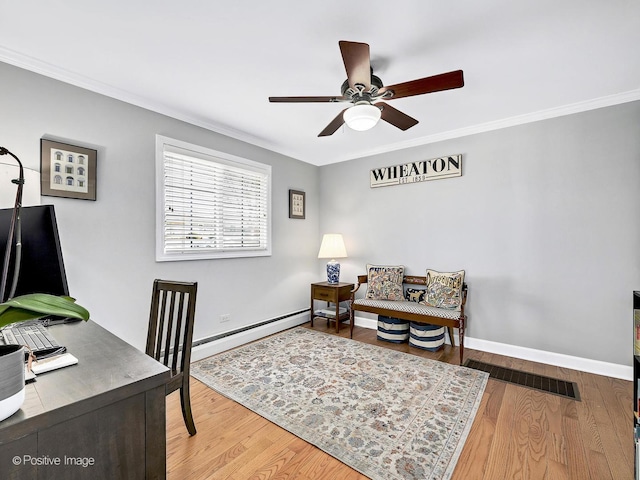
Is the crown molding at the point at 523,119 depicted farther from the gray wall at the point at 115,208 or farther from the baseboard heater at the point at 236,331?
the baseboard heater at the point at 236,331

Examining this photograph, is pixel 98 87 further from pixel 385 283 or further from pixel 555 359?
pixel 555 359

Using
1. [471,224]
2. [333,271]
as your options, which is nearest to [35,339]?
[333,271]

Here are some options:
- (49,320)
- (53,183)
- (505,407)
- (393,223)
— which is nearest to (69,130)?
(53,183)

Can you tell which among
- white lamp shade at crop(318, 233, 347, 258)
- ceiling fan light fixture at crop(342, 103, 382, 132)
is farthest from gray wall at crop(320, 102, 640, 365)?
ceiling fan light fixture at crop(342, 103, 382, 132)

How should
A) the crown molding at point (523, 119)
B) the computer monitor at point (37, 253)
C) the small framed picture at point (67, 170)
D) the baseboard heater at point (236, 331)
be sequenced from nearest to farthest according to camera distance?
the computer monitor at point (37, 253) < the small framed picture at point (67, 170) < the crown molding at point (523, 119) < the baseboard heater at point (236, 331)

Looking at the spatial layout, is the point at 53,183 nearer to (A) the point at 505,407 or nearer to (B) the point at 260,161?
(B) the point at 260,161

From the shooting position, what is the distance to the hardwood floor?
162cm

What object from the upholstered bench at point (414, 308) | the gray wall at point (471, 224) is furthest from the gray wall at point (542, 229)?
the upholstered bench at point (414, 308)

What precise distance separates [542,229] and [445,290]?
115 cm

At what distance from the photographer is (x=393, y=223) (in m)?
4.08

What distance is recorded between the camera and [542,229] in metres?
3.05

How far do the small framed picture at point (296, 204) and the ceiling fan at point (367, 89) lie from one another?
6.62 ft

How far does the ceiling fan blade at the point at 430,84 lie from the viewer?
5.83ft

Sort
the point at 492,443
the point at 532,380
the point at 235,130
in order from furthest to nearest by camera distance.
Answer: the point at 235,130, the point at 532,380, the point at 492,443
